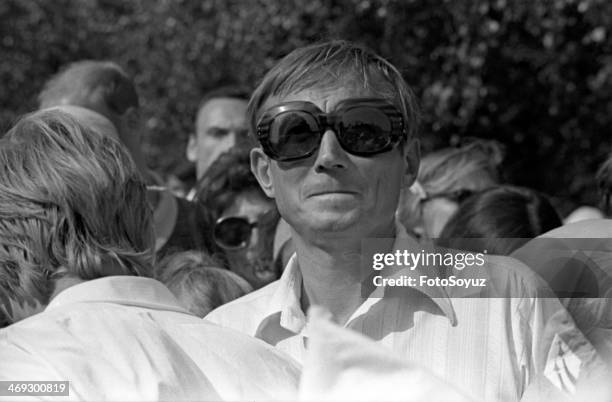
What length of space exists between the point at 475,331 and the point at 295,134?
0.57 meters

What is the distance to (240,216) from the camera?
4.10 meters

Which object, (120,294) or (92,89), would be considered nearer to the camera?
(120,294)

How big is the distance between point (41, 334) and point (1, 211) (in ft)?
1.30

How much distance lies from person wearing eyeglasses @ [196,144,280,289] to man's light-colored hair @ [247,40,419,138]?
1.18 metres

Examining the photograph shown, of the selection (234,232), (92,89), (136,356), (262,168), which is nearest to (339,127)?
(262,168)

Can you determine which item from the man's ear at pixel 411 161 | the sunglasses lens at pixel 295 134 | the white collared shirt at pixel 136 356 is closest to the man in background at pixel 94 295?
the white collared shirt at pixel 136 356

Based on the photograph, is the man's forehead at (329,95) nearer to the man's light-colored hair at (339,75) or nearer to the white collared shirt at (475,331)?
the man's light-colored hair at (339,75)

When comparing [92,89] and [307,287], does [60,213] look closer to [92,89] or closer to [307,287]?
[307,287]

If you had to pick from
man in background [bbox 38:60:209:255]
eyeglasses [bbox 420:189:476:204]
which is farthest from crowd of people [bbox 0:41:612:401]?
eyeglasses [bbox 420:189:476:204]

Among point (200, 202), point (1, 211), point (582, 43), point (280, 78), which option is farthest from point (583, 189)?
point (1, 211)

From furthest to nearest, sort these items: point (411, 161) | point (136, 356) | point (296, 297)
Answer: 1. point (411, 161)
2. point (296, 297)
3. point (136, 356)

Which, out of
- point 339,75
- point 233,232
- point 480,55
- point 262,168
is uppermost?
point 339,75

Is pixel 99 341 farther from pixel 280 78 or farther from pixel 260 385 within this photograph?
pixel 280 78

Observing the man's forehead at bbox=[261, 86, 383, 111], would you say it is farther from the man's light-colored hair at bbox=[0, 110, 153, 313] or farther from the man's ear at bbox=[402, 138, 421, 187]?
the man's light-colored hair at bbox=[0, 110, 153, 313]
